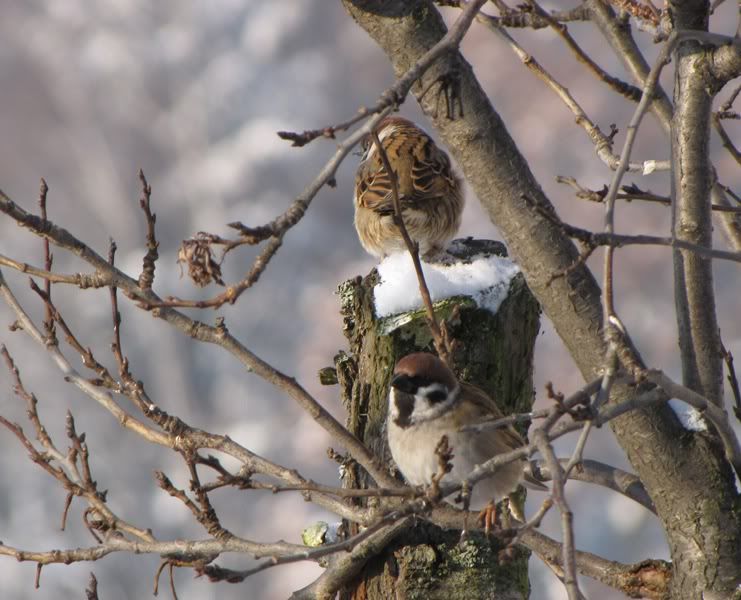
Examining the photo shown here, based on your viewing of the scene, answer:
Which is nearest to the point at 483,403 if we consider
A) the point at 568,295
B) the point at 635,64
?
the point at 568,295

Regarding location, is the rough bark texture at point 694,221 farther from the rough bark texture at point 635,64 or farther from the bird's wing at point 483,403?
the bird's wing at point 483,403

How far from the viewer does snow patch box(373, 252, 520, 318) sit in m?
2.80

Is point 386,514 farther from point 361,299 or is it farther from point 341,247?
point 341,247

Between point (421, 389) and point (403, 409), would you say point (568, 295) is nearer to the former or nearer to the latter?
point (421, 389)

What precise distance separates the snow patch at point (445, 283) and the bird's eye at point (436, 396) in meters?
0.27

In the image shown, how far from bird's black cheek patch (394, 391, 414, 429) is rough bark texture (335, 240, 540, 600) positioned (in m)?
0.09

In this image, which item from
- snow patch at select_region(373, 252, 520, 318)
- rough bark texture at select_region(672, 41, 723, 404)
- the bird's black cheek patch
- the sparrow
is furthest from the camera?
the sparrow

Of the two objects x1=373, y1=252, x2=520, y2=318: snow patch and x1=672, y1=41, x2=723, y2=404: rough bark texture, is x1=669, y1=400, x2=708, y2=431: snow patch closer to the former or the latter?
x1=672, y1=41, x2=723, y2=404: rough bark texture

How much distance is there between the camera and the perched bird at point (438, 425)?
104 inches

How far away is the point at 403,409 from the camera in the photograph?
2730 mm

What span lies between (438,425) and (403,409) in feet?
0.33

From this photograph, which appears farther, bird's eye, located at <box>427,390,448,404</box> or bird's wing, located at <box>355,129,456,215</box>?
bird's wing, located at <box>355,129,456,215</box>

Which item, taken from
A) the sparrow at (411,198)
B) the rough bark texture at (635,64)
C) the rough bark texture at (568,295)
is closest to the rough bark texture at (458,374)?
the rough bark texture at (568,295)

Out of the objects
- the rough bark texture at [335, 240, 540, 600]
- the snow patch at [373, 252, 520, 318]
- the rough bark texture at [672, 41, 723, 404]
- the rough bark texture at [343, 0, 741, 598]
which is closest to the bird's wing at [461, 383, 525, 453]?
the rough bark texture at [335, 240, 540, 600]
